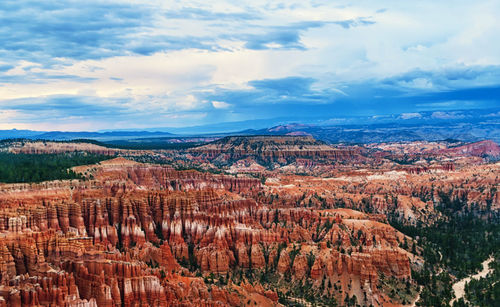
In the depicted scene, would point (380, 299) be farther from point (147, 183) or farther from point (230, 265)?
point (147, 183)

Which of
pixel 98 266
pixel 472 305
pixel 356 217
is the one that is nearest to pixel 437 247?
pixel 356 217

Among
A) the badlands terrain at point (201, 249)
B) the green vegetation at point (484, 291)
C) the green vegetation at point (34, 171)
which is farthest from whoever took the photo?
the green vegetation at point (34, 171)

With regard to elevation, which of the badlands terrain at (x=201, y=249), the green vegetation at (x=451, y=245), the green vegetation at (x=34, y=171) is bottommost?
the green vegetation at (x=451, y=245)

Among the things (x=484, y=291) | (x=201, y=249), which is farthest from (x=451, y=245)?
(x=201, y=249)

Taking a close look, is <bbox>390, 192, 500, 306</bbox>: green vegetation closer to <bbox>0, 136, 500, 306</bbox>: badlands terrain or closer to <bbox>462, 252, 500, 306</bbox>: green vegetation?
<bbox>462, 252, 500, 306</bbox>: green vegetation

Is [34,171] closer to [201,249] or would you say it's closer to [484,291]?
[201,249]

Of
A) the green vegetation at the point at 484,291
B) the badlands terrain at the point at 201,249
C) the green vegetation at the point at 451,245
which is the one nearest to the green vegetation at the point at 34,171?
the badlands terrain at the point at 201,249

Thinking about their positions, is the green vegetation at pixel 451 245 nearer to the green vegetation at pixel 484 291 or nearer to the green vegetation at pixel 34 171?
the green vegetation at pixel 484 291

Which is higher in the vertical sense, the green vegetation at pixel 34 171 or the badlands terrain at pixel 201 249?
the green vegetation at pixel 34 171

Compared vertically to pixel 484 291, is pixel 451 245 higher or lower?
higher

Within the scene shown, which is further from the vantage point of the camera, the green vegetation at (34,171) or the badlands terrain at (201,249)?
the green vegetation at (34,171)

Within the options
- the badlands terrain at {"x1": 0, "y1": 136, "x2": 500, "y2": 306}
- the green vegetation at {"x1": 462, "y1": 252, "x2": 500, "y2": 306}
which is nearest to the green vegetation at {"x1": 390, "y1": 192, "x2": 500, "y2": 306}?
the green vegetation at {"x1": 462, "y1": 252, "x2": 500, "y2": 306}
